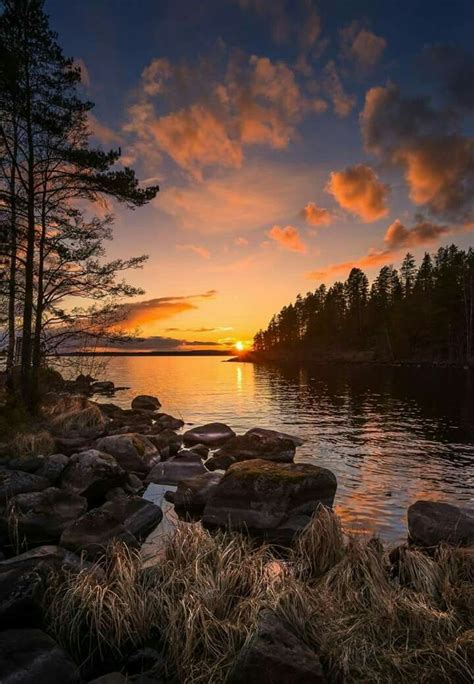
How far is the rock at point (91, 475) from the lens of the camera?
479 inches

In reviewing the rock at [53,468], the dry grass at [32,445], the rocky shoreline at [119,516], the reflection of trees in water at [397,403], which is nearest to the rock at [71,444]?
the rocky shoreline at [119,516]

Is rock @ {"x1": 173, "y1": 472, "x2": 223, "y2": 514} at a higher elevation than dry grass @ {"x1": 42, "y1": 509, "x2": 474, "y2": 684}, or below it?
below

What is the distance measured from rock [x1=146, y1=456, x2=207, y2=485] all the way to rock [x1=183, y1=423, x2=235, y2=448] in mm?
6009

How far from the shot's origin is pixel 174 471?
15359 mm

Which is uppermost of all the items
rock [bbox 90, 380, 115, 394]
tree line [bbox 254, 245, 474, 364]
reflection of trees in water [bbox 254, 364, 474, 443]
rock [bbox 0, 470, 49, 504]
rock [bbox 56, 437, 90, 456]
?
tree line [bbox 254, 245, 474, 364]

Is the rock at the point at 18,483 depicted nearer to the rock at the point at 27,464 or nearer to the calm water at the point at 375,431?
the rock at the point at 27,464

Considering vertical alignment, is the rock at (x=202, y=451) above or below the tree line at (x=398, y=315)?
below

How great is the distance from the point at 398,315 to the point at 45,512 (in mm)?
88085

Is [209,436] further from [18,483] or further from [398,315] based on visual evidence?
[398,315]

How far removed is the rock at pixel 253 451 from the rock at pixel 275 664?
12628 millimetres

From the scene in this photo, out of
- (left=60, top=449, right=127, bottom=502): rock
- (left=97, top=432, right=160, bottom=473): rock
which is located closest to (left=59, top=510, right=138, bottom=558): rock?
(left=60, top=449, right=127, bottom=502): rock

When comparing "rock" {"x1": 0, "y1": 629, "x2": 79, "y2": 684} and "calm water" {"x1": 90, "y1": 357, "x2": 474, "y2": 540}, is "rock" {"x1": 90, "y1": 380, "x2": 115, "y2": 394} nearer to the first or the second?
"calm water" {"x1": 90, "y1": 357, "x2": 474, "y2": 540}

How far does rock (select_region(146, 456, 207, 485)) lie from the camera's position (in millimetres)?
14969

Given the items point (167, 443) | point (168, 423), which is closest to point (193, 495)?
point (167, 443)
